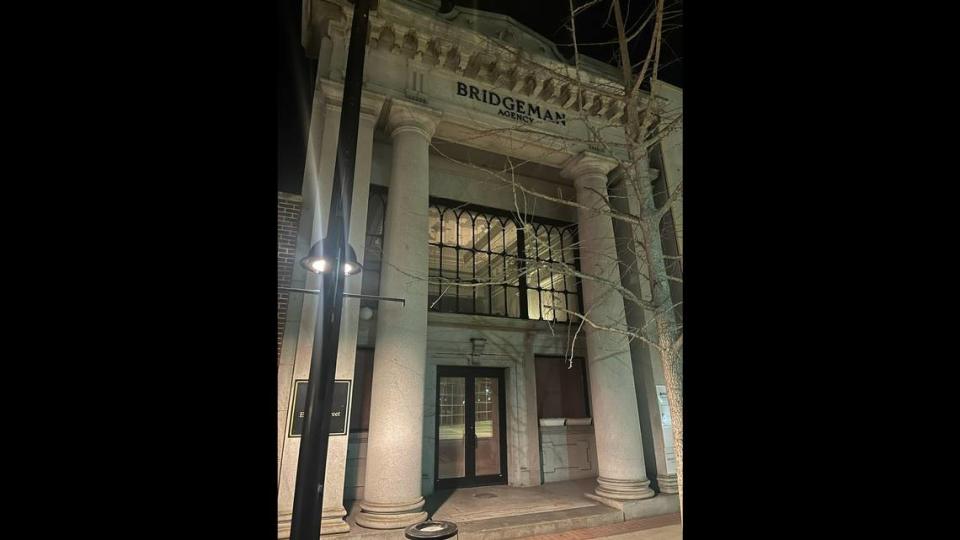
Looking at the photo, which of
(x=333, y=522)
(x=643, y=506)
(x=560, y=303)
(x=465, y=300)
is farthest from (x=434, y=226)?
(x=643, y=506)

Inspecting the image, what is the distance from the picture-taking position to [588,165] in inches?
396

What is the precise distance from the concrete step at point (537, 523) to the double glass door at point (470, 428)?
106 inches

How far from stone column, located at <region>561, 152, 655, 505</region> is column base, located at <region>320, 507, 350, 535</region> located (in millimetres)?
4830

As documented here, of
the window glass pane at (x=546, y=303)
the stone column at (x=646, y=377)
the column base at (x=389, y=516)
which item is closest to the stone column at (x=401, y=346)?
the column base at (x=389, y=516)

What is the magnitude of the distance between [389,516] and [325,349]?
14.1ft

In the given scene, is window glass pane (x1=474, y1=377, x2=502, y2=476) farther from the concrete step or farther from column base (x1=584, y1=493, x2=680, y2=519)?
the concrete step

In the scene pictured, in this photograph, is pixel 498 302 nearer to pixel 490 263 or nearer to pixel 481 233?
pixel 490 263

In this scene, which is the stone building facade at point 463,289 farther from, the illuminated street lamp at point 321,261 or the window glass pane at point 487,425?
the illuminated street lamp at point 321,261

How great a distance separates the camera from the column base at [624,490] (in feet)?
26.6

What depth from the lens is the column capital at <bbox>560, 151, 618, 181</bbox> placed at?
998 cm
